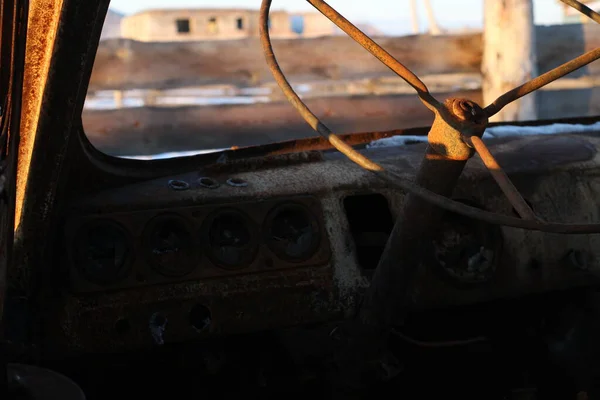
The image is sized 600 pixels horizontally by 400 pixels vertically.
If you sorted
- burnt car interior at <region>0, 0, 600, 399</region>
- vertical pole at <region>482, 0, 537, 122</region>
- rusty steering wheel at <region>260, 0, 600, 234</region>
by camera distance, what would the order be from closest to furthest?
rusty steering wheel at <region>260, 0, 600, 234</region> → burnt car interior at <region>0, 0, 600, 399</region> → vertical pole at <region>482, 0, 537, 122</region>

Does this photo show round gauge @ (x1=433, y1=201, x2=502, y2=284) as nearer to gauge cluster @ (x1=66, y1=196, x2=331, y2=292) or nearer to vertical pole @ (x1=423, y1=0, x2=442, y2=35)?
gauge cluster @ (x1=66, y1=196, x2=331, y2=292)

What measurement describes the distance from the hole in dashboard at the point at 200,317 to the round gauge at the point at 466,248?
0.70m

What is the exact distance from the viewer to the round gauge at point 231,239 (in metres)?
2.21

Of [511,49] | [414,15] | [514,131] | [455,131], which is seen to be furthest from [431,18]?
[455,131]

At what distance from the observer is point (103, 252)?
2162 mm

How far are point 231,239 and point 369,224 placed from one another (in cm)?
50

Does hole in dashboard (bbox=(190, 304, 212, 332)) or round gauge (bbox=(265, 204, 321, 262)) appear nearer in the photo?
hole in dashboard (bbox=(190, 304, 212, 332))

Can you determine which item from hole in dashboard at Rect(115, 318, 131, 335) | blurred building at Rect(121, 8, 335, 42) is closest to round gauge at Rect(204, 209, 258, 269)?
hole in dashboard at Rect(115, 318, 131, 335)

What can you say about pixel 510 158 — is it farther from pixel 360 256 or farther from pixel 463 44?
pixel 463 44

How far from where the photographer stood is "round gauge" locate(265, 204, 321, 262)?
226 centimetres

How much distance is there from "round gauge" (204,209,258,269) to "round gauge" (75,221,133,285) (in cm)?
23

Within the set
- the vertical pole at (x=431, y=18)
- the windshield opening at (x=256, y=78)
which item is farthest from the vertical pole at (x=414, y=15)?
the windshield opening at (x=256, y=78)

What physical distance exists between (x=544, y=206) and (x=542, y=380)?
0.58 m

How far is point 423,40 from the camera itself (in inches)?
243
